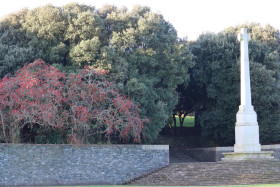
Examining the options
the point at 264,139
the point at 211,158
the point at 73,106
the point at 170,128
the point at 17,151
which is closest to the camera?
the point at 17,151

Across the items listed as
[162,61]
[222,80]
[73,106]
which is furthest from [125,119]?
[222,80]

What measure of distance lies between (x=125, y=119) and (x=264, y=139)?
43.1 feet

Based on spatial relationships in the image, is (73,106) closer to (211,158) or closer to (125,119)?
(125,119)

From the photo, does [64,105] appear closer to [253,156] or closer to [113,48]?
[113,48]

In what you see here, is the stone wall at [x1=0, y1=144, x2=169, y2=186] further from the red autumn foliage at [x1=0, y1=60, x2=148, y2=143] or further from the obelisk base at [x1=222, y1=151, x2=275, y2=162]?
the obelisk base at [x1=222, y1=151, x2=275, y2=162]

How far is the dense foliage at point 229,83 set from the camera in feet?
102

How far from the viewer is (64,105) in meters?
24.1

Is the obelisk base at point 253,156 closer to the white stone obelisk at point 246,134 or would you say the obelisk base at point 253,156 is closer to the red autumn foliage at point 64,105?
the white stone obelisk at point 246,134

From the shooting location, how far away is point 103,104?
81.1ft

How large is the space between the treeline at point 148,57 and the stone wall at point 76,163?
10.3 feet

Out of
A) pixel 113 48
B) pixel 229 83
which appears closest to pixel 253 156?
pixel 229 83

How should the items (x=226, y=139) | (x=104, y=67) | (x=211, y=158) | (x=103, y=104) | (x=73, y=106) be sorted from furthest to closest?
(x=226, y=139), (x=211, y=158), (x=104, y=67), (x=103, y=104), (x=73, y=106)

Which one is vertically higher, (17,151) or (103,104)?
(103,104)

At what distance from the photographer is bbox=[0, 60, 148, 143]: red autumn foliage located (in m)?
21.8
